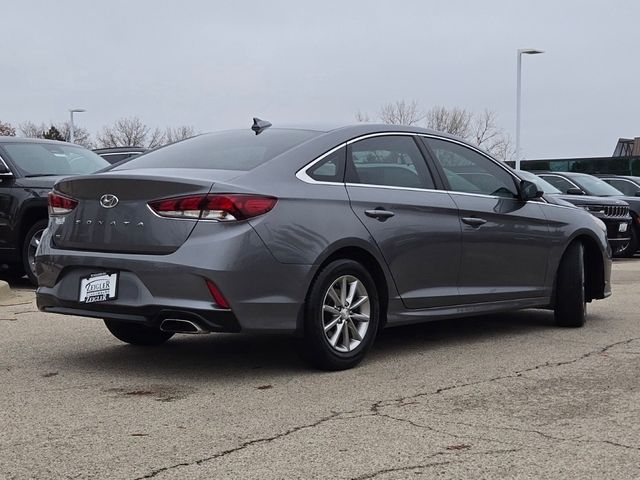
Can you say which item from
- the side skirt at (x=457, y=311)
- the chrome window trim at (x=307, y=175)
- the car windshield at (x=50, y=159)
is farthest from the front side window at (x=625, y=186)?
the chrome window trim at (x=307, y=175)

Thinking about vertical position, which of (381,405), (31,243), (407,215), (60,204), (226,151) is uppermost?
(226,151)

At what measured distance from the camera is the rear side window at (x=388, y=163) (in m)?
6.27

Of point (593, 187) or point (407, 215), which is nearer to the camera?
point (407, 215)

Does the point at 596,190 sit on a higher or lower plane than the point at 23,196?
→ lower

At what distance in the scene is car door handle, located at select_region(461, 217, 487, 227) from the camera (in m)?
6.91

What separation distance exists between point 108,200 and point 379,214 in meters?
1.68

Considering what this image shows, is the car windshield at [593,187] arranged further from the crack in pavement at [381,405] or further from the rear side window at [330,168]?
the rear side window at [330,168]

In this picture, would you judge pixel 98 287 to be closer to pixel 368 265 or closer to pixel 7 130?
pixel 368 265

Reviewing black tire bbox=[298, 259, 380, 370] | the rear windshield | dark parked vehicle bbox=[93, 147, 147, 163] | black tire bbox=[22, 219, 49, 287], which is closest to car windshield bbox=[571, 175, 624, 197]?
dark parked vehicle bbox=[93, 147, 147, 163]

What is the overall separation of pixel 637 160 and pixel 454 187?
29255mm

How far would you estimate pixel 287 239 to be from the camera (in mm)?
5578

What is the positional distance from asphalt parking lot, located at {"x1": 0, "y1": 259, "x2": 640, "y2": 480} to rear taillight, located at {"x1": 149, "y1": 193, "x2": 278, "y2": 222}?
0.97 m

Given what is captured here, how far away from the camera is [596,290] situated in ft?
27.3

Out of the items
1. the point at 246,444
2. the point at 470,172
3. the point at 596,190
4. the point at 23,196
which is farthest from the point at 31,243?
the point at 596,190
